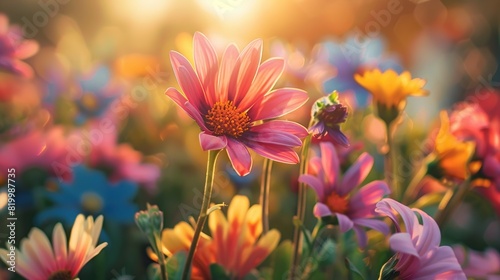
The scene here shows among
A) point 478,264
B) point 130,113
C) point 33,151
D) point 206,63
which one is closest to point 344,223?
point 206,63

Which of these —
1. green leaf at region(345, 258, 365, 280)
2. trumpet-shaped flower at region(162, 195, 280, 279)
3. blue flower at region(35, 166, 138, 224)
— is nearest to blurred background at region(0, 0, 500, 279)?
blue flower at region(35, 166, 138, 224)

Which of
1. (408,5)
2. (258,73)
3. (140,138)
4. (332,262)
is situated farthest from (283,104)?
(408,5)

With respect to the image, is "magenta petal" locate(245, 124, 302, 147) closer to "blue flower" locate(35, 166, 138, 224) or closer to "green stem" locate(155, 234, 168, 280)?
"green stem" locate(155, 234, 168, 280)

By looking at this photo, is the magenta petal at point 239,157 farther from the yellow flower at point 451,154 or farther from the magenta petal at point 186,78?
the yellow flower at point 451,154

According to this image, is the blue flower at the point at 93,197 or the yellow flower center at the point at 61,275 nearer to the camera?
the yellow flower center at the point at 61,275

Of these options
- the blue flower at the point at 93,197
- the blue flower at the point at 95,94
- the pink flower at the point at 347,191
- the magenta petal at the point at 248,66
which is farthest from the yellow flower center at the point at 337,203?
the blue flower at the point at 95,94

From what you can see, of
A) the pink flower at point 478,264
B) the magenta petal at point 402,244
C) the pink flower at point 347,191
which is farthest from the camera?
the pink flower at point 478,264
